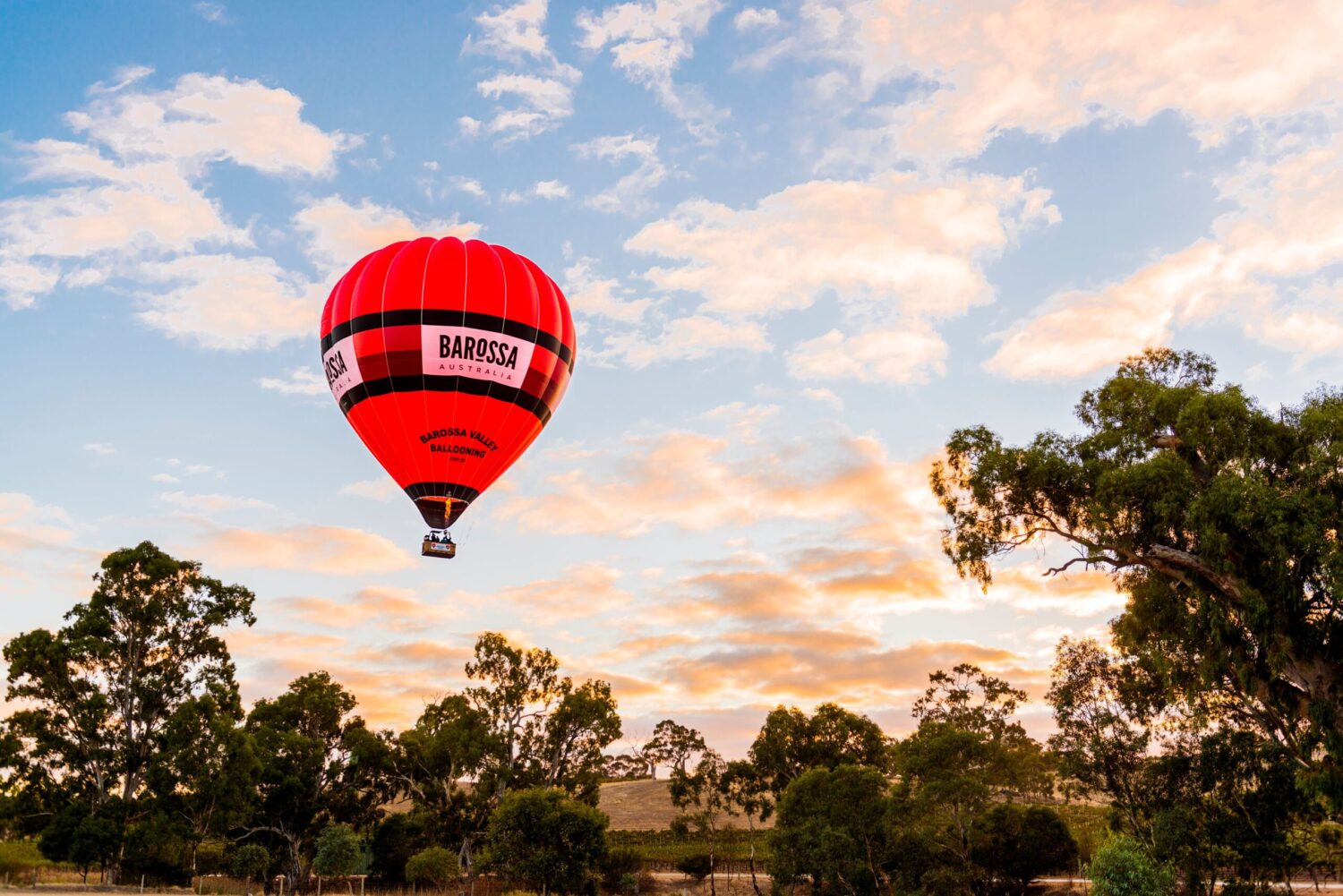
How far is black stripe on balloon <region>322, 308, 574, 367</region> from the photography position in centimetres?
2542

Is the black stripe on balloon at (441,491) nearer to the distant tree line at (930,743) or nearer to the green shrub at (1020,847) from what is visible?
the distant tree line at (930,743)

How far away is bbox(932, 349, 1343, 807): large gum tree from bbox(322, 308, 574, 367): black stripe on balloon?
1293cm

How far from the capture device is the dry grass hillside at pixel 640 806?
9588 cm

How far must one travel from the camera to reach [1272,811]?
97.8ft

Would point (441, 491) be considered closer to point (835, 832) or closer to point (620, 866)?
point (835, 832)

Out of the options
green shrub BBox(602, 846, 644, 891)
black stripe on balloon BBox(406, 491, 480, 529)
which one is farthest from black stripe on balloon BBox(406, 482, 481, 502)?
green shrub BBox(602, 846, 644, 891)

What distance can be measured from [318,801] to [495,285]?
40.4 m

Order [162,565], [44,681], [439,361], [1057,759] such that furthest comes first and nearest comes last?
[162,565] → [44,681] → [1057,759] → [439,361]

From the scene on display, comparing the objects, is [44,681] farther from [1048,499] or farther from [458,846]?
[1048,499]

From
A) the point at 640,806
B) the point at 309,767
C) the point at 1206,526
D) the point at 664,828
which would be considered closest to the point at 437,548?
the point at 1206,526

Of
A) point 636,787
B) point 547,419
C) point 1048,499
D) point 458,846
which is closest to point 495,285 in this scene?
point 547,419

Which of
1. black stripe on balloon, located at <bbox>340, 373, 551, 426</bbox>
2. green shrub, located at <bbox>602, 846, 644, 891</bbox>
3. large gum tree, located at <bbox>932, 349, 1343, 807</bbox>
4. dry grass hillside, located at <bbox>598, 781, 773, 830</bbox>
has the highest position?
black stripe on balloon, located at <bbox>340, 373, 551, 426</bbox>

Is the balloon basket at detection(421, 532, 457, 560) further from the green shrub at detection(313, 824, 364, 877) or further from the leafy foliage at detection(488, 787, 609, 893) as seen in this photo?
the green shrub at detection(313, 824, 364, 877)

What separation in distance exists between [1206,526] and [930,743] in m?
23.5
